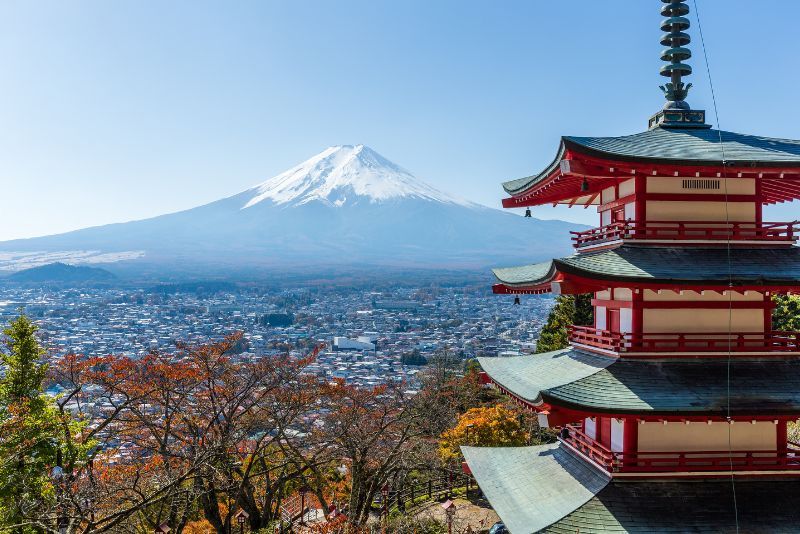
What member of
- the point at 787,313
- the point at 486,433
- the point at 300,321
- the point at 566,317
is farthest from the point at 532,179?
the point at 300,321

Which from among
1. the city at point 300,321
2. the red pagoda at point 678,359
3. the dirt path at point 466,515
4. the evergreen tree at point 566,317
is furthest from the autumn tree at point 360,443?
the city at point 300,321

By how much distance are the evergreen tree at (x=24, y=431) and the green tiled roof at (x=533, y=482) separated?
7875 millimetres

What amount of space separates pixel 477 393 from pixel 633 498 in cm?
2268

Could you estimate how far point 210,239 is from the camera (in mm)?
195000

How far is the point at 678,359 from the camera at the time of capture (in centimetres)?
908

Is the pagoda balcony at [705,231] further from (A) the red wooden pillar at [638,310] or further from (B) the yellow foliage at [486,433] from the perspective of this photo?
(B) the yellow foliage at [486,433]

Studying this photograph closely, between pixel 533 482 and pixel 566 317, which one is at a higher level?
pixel 533 482

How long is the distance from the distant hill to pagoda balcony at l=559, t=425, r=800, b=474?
406ft

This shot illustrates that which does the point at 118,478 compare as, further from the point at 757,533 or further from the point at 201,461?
the point at 757,533

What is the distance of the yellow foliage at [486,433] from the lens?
2186cm

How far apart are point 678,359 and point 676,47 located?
5052 mm

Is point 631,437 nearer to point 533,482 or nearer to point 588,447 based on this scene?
point 588,447

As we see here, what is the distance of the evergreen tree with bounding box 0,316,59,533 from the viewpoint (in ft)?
40.8

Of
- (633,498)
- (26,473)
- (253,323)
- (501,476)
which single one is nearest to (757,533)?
(633,498)
